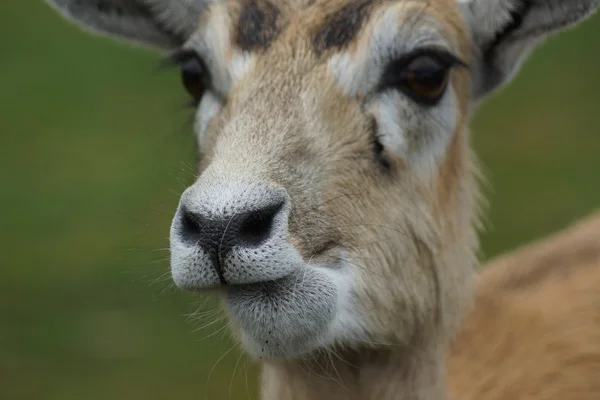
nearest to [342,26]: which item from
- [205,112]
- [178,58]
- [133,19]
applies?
[205,112]

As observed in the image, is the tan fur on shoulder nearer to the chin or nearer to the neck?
the neck

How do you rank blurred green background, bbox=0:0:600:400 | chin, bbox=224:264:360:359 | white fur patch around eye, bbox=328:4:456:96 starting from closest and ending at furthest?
chin, bbox=224:264:360:359 → white fur patch around eye, bbox=328:4:456:96 → blurred green background, bbox=0:0:600:400

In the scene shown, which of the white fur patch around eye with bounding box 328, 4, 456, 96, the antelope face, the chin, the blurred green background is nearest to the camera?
the antelope face

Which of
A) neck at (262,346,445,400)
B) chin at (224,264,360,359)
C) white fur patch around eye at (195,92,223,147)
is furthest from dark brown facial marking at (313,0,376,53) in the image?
neck at (262,346,445,400)

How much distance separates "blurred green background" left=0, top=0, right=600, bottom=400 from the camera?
36.8ft

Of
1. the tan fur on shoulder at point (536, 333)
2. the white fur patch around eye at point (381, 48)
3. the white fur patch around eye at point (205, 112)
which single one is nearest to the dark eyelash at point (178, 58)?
the white fur patch around eye at point (205, 112)

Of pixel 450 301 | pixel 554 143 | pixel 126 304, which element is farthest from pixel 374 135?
pixel 554 143

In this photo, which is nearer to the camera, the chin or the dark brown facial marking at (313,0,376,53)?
the chin

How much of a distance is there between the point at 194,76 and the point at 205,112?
0.74 ft

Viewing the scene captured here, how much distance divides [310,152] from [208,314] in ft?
3.14

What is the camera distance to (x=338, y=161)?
16.2 feet

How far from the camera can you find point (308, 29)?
17.2 feet

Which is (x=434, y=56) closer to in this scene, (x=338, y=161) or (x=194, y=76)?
(x=338, y=161)

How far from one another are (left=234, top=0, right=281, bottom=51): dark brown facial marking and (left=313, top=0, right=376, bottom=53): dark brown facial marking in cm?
23
